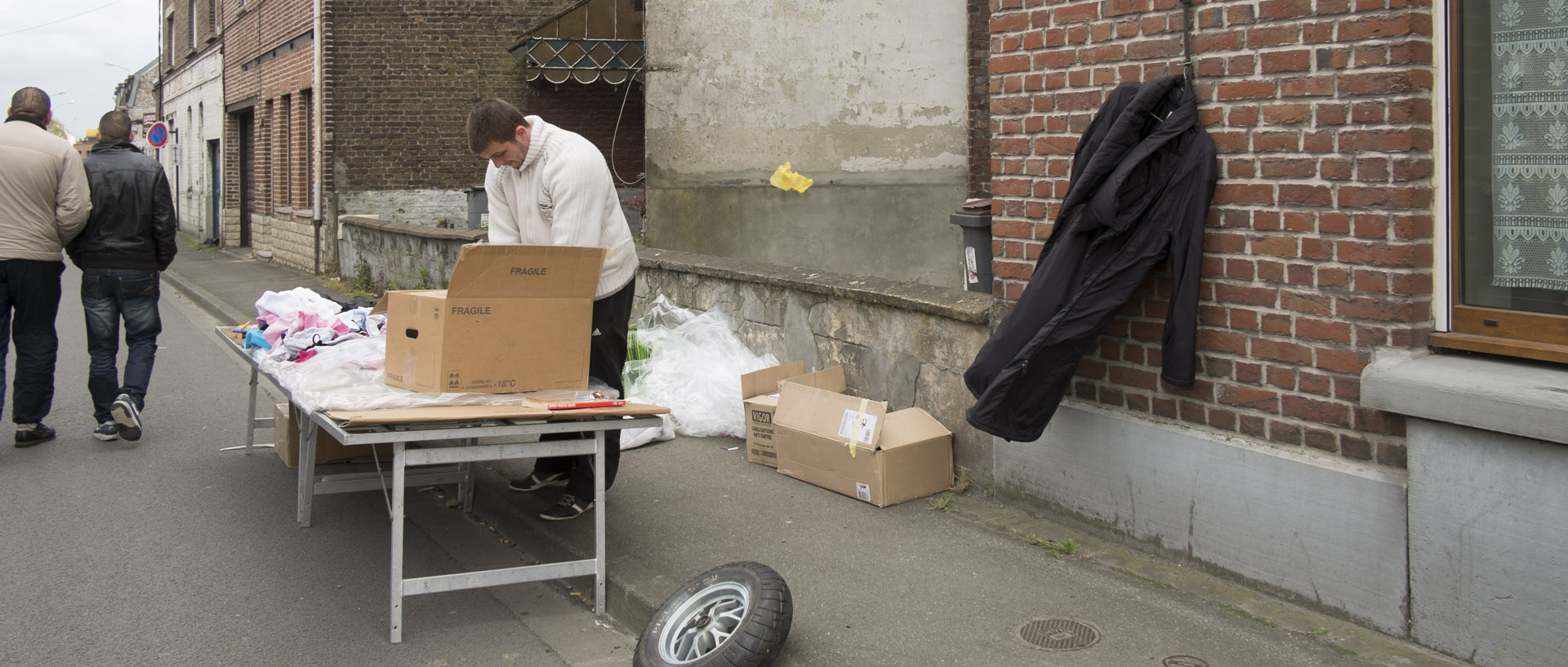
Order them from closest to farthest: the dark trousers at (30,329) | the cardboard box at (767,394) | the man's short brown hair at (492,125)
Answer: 1. the man's short brown hair at (492,125)
2. the cardboard box at (767,394)
3. the dark trousers at (30,329)

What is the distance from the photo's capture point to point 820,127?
11.3m

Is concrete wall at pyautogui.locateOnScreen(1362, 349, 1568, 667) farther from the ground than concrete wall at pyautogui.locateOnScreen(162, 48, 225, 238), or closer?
closer

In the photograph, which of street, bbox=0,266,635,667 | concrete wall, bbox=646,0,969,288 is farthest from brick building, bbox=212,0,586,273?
street, bbox=0,266,635,667

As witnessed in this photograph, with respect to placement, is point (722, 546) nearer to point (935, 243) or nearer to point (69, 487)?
point (69, 487)

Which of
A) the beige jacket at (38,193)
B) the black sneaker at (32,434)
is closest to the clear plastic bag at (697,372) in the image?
the beige jacket at (38,193)

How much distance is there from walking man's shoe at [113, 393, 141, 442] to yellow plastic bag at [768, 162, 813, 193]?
6078mm

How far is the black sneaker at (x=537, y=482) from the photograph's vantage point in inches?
221

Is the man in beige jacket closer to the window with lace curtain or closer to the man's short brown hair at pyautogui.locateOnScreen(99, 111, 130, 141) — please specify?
the man's short brown hair at pyautogui.locateOnScreen(99, 111, 130, 141)

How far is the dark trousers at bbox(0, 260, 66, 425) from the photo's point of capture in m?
6.64

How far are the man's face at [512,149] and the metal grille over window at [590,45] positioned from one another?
37.4ft

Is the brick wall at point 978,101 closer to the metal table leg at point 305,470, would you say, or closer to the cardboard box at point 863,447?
the cardboard box at point 863,447

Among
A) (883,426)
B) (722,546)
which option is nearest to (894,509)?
(883,426)

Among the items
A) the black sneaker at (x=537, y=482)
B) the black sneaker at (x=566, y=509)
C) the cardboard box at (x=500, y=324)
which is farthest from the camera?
the black sneaker at (x=537, y=482)

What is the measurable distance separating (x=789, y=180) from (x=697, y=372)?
473 cm
